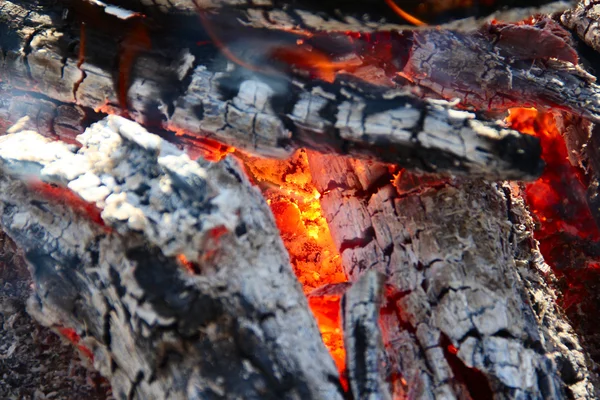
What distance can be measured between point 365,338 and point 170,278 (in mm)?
640

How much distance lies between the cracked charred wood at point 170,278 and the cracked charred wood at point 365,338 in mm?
78

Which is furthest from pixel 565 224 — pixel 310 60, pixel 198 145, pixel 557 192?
pixel 198 145

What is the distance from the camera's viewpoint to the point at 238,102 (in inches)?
71.6

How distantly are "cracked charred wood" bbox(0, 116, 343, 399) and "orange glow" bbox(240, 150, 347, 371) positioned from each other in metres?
0.94

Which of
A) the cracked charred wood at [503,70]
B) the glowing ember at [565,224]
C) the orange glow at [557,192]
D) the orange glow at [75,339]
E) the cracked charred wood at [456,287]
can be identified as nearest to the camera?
the cracked charred wood at [456,287]

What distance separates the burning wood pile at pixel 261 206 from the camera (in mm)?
1519

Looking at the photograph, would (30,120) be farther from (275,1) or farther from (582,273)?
(582,273)

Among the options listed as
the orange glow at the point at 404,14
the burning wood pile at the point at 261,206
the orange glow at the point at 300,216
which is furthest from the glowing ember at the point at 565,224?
the orange glow at the point at 404,14

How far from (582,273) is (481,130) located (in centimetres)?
186

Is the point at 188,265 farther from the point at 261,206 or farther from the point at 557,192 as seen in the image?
the point at 557,192

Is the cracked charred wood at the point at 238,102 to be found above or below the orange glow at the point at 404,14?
below

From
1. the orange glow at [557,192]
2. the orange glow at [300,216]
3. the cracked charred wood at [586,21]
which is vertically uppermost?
the cracked charred wood at [586,21]

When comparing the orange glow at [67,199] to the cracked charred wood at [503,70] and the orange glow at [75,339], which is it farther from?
the cracked charred wood at [503,70]

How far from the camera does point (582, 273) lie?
9.71ft
